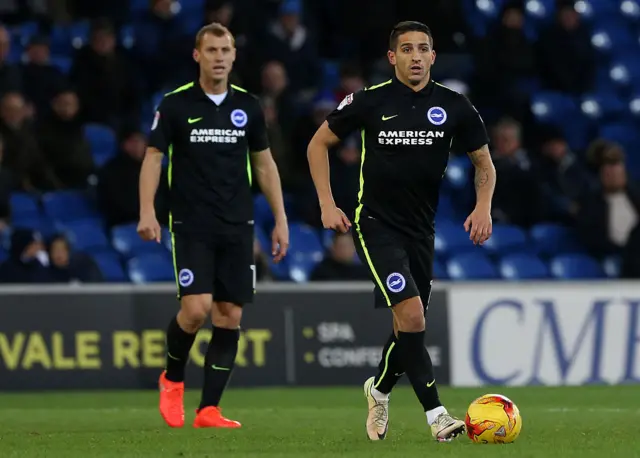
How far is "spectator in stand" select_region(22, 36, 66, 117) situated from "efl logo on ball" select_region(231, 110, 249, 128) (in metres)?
6.83

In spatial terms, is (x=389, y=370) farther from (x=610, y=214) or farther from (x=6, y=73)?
(x=6, y=73)

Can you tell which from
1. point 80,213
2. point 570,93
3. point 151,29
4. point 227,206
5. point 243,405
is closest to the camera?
point 227,206

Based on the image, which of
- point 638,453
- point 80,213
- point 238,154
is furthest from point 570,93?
point 638,453

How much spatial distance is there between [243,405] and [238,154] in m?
2.87

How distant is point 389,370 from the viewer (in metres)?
8.09

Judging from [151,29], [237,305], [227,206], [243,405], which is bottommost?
[243,405]

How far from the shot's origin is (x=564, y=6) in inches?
715

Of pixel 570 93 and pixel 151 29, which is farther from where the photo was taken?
pixel 570 93

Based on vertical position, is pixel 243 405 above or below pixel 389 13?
below

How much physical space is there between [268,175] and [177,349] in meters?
1.20

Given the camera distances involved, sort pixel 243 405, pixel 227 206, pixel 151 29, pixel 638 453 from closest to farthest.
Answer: pixel 638 453, pixel 227 206, pixel 243 405, pixel 151 29

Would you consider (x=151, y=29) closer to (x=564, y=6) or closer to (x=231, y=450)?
(x=564, y=6)

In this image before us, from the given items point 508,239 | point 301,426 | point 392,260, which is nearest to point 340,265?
point 508,239

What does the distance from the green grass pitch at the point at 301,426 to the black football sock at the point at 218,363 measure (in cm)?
29
